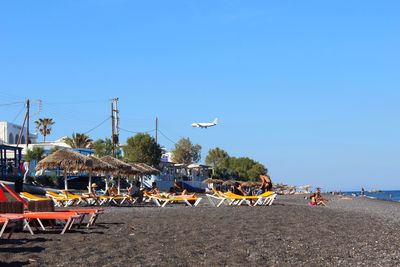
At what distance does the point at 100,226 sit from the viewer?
12.8 m

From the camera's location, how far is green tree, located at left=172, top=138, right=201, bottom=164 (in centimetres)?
8150

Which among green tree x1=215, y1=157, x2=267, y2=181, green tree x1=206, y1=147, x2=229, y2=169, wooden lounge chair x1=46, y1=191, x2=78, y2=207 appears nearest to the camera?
wooden lounge chair x1=46, y1=191, x2=78, y2=207

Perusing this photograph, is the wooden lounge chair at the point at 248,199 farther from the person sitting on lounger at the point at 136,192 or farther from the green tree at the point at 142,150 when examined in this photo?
the green tree at the point at 142,150

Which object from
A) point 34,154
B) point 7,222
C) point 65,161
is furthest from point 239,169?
point 7,222

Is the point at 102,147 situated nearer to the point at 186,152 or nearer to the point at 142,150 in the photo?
the point at 142,150

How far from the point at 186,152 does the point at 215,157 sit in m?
12.3

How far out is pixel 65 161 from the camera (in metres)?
25.3

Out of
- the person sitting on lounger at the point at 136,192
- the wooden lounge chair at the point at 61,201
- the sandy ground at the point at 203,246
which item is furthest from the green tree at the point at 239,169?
the sandy ground at the point at 203,246

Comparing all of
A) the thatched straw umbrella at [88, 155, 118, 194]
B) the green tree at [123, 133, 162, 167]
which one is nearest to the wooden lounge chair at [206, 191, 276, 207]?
the thatched straw umbrella at [88, 155, 118, 194]

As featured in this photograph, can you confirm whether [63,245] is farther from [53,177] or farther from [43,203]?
[53,177]

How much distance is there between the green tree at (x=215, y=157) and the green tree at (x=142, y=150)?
1236 inches

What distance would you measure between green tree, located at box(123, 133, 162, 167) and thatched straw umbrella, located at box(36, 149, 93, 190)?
1317 inches

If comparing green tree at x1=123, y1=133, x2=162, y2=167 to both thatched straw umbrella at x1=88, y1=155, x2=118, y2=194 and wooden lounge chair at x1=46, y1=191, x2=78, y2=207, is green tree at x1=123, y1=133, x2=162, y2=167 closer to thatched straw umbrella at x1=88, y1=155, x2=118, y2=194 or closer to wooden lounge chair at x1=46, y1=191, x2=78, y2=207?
thatched straw umbrella at x1=88, y1=155, x2=118, y2=194

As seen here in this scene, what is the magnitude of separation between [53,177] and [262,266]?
36.3 metres
